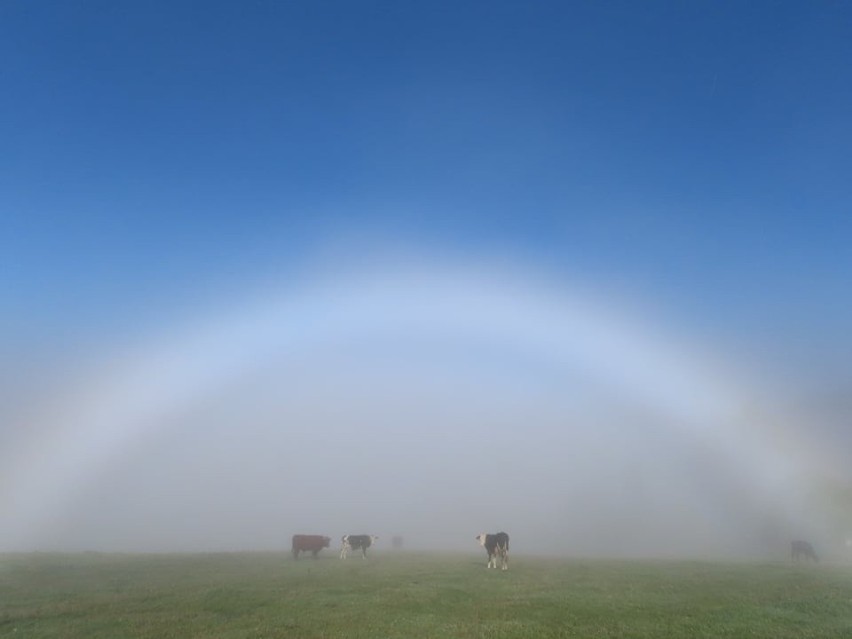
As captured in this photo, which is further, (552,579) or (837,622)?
(552,579)

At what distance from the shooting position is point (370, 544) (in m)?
55.7

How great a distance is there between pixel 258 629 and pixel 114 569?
25.4 meters

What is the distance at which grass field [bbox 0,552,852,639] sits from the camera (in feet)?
72.6

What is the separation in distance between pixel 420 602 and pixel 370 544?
30.6m

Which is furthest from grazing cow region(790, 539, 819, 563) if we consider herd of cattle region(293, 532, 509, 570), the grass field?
herd of cattle region(293, 532, 509, 570)

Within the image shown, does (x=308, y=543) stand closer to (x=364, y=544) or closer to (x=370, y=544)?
(x=364, y=544)

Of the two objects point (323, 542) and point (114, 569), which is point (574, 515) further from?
point (114, 569)

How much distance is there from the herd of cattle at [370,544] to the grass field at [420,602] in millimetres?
2546

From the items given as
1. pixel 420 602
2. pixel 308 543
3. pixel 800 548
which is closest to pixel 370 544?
pixel 308 543

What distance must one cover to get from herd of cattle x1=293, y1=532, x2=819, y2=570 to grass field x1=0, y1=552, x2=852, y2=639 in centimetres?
255

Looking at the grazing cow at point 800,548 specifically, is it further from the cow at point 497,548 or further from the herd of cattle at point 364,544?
the cow at point 497,548

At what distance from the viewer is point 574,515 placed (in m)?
138

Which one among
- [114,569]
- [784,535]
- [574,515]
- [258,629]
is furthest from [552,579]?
[574,515]

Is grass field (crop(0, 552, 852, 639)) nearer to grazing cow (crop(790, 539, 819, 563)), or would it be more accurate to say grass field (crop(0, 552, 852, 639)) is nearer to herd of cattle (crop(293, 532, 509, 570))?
herd of cattle (crop(293, 532, 509, 570))
